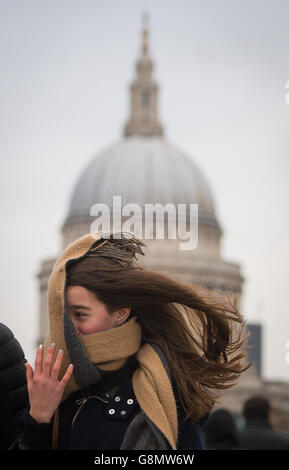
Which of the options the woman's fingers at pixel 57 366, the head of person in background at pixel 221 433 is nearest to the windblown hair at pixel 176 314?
the woman's fingers at pixel 57 366

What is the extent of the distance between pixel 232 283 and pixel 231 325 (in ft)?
251

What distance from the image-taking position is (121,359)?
186 inches

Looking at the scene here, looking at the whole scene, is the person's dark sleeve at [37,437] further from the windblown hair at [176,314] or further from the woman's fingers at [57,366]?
the windblown hair at [176,314]

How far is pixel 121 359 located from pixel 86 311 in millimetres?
247

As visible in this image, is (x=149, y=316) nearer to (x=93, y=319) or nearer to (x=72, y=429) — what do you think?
(x=93, y=319)

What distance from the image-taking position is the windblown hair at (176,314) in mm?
4746

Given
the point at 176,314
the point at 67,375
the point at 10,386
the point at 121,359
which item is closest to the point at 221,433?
the point at 10,386

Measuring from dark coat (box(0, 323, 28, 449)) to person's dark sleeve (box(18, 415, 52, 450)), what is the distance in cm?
65

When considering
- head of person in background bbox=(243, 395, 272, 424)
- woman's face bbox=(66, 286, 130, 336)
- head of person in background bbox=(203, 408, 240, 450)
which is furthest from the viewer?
head of person in background bbox=(243, 395, 272, 424)

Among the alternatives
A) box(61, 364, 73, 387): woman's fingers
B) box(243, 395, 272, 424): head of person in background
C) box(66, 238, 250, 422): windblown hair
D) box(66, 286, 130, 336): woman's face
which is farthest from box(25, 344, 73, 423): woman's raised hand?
box(243, 395, 272, 424): head of person in background

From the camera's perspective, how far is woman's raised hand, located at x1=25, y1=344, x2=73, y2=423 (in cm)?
452

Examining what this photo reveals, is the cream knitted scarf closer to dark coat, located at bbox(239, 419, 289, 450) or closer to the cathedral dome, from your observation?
dark coat, located at bbox(239, 419, 289, 450)
